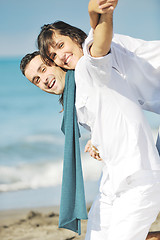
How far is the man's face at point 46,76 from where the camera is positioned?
1531mm

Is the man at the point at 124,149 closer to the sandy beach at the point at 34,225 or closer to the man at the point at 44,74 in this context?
the man at the point at 44,74

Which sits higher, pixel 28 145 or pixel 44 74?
pixel 44 74

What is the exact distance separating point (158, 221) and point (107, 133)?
2.34 metres

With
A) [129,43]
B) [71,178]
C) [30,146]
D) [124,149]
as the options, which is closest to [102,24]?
[129,43]

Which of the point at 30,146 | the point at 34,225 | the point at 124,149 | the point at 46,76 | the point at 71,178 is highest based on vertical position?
the point at 46,76

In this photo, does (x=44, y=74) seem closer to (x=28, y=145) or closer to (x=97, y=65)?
(x=97, y=65)

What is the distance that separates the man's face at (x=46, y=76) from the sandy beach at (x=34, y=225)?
69.0 inches

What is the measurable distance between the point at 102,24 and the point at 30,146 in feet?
14.3

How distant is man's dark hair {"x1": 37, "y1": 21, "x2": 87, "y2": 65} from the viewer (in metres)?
1.49

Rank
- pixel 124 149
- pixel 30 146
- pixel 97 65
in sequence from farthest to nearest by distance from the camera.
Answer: pixel 30 146, pixel 124 149, pixel 97 65

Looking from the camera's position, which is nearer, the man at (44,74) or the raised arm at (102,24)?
the raised arm at (102,24)

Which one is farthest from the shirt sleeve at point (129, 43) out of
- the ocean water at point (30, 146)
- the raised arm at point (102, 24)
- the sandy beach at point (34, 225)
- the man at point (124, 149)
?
the ocean water at point (30, 146)

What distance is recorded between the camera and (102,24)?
108cm

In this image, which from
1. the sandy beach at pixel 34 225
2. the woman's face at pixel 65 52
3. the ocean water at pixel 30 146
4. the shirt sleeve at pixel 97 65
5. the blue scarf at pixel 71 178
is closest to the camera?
the shirt sleeve at pixel 97 65
